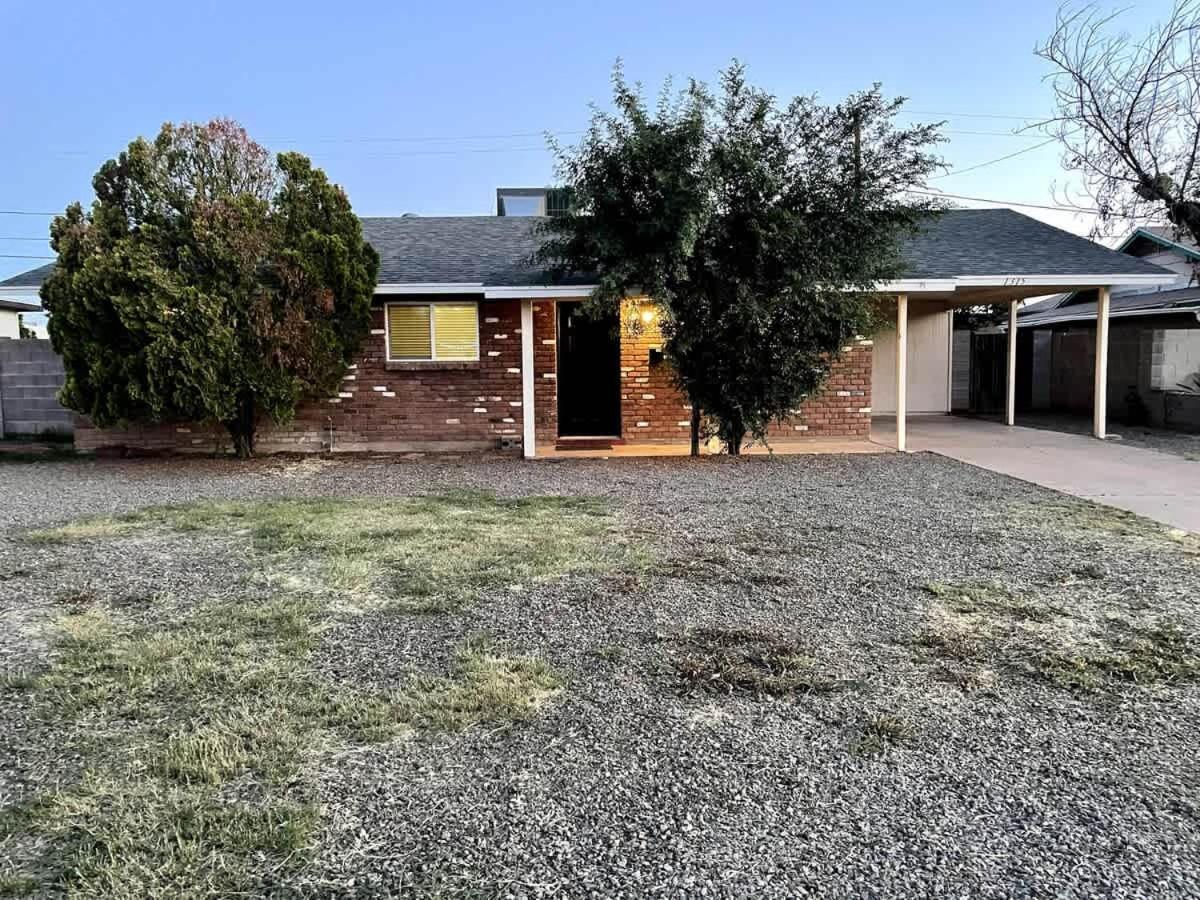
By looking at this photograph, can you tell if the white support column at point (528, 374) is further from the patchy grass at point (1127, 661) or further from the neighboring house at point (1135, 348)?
the neighboring house at point (1135, 348)

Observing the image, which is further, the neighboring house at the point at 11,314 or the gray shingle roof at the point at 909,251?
the neighboring house at the point at 11,314

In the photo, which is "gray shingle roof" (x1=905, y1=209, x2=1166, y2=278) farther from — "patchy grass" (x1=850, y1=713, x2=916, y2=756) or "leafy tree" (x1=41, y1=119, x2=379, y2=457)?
"patchy grass" (x1=850, y1=713, x2=916, y2=756)

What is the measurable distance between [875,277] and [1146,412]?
308 inches

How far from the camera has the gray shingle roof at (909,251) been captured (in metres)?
11.0

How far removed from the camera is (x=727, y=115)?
29.7ft

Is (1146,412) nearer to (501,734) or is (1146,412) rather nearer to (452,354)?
(452,354)

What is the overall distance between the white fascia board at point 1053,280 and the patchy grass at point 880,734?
8.91 meters

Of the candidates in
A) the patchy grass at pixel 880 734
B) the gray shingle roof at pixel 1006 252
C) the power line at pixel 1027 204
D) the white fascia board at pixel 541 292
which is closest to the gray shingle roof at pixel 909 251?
the gray shingle roof at pixel 1006 252

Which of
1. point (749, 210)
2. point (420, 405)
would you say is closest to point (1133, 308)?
point (749, 210)

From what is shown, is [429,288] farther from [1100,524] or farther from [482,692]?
[482,692]

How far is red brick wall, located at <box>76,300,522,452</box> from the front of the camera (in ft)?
37.8

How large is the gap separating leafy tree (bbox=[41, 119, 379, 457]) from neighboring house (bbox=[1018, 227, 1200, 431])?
11.7 metres

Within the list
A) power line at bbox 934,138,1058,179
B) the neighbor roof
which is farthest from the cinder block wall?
power line at bbox 934,138,1058,179

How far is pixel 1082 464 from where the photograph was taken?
9.52m
